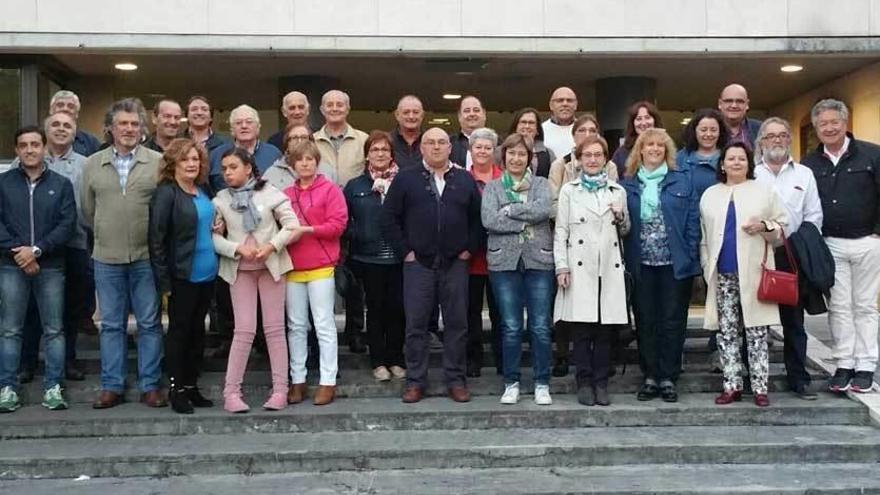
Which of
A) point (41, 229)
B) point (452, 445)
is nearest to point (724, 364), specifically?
point (452, 445)

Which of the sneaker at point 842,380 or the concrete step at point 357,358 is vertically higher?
the concrete step at point 357,358

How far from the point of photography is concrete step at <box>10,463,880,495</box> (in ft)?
17.7

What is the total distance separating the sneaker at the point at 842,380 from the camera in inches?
266

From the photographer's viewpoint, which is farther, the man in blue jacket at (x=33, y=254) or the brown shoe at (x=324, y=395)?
the brown shoe at (x=324, y=395)

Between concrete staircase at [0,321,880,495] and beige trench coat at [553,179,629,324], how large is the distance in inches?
27.3

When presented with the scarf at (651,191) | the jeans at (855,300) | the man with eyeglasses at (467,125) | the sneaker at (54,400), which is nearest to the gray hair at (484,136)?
the man with eyeglasses at (467,125)

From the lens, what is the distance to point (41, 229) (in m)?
6.46

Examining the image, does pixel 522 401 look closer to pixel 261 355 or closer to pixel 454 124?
pixel 261 355

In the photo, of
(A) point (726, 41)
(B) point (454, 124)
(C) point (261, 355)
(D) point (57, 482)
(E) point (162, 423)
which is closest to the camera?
(D) point (57, 482)

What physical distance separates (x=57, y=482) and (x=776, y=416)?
15.5ft

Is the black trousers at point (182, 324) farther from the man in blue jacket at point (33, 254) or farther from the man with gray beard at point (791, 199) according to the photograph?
the man with gray beard at point (791, 199)

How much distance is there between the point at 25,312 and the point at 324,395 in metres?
2.19

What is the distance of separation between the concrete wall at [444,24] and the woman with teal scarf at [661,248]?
13.2 feet

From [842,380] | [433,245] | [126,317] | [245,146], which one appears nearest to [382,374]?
[433,245]
